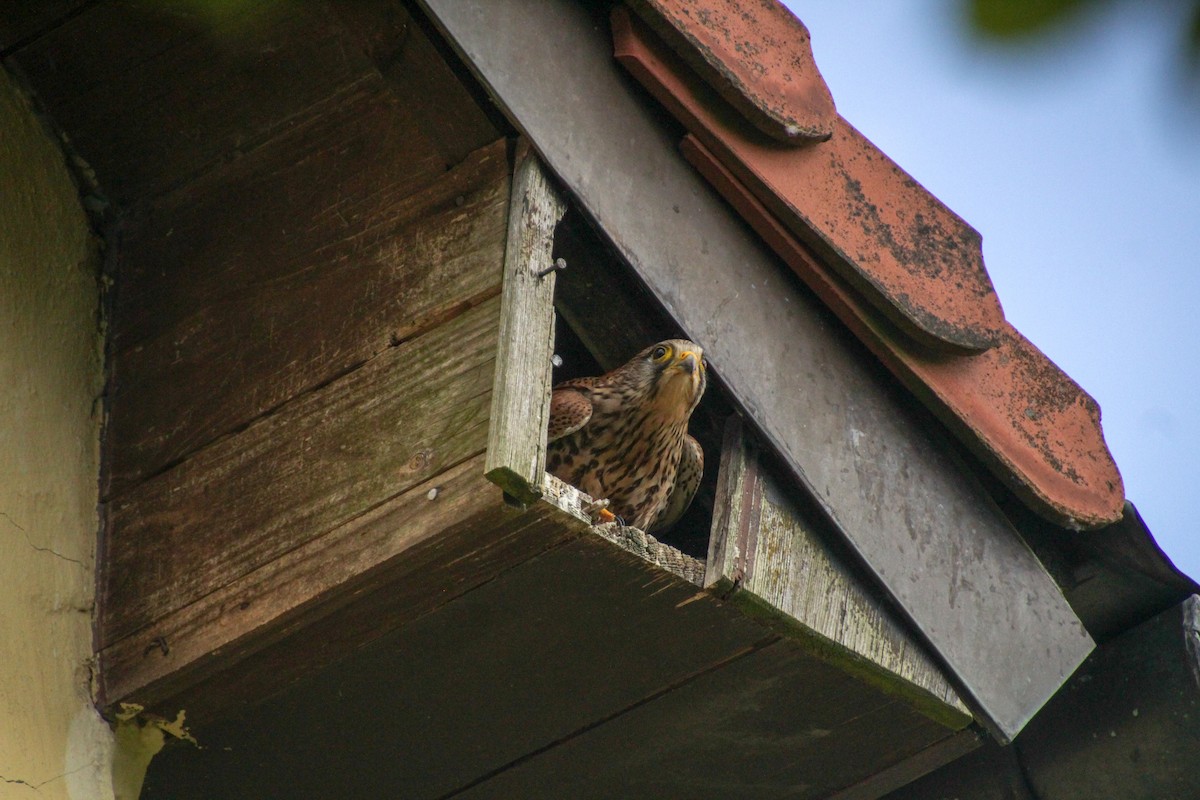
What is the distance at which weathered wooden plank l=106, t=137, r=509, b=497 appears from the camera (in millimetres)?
2064

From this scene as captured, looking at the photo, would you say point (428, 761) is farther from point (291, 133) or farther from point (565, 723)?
point (291, 133)

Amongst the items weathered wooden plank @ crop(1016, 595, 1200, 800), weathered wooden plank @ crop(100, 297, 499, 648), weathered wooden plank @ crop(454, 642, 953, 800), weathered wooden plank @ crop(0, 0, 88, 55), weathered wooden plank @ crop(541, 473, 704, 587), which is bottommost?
weathered wooden plank @ crop(1016, 595, 1200, 800)

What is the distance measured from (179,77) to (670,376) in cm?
97

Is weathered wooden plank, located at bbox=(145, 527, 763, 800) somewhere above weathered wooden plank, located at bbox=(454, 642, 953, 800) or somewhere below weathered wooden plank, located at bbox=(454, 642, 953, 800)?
above

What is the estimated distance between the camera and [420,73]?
2.02 meters

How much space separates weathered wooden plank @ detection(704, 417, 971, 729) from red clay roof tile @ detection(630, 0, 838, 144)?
49 centimetres

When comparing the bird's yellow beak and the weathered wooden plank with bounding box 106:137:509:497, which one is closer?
the weathered wooden plank with bounding box 106:137:509:497

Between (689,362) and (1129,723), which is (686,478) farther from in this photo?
(1129,723)

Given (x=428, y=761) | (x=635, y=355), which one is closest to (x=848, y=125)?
(x=635, y=355)

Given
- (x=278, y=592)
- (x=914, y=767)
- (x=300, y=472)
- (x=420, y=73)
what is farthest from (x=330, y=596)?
(x=914, y=767)

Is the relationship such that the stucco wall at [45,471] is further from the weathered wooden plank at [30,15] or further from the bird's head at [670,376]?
the bird's head at [670,376]

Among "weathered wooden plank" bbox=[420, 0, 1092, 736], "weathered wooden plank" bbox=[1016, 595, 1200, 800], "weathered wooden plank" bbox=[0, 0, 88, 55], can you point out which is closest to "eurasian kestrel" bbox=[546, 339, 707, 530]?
"weathered wooden plank" bbox=[420, 0, 1092, 736]

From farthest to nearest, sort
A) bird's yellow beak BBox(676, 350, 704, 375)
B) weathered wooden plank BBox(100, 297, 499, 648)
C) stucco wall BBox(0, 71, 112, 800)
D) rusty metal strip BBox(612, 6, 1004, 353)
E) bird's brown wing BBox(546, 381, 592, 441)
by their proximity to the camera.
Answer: bird's brown wing BBox(546, 381, 592, 441) → bird's yellow beak BBox(676, 350, 704, 375) → rusty metal strip BBox(612, 6, 1004, 353) → stucco wall BBox(0, 71, 112, 800) → weathered wooden plank BBox(100, 297, 499, 648)

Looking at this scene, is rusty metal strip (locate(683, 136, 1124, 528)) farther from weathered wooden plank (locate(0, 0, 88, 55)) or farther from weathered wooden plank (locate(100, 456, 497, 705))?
weathered wooden plank (locate(0, 0, 88, 55))
